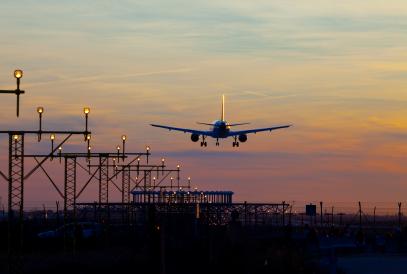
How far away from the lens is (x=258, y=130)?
399 feet

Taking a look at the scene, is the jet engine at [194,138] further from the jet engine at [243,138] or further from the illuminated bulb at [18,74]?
the illuminated bulb at [18,74]

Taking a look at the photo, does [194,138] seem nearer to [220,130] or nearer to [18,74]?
[220,130]

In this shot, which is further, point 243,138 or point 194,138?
point 243,138

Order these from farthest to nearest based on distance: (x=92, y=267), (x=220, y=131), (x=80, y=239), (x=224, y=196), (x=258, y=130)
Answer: (x=224, y=196) < (x=258, y=130) < (x=220, y=131) < (x=80, y=239) < (x=92, y=267)

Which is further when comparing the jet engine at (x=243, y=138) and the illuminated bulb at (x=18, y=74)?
the jet engine at (x=243, y=138)

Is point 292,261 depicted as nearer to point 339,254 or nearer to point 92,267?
point 92,267

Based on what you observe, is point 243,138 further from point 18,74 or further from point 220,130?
point 18,74

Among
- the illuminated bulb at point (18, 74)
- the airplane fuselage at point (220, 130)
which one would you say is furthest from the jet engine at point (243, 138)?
the illuminated bulb at point (18, 74)

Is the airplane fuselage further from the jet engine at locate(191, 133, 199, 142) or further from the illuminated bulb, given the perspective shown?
the illuminated bulb

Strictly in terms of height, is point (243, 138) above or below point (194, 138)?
above

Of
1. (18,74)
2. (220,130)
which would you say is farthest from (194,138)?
(18,74)

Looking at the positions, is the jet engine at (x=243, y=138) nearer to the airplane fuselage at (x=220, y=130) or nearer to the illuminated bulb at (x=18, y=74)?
the airplane fuselage at (x=220, y=130)

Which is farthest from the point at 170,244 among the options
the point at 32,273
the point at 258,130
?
the point at 258,130

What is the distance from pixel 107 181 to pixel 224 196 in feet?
209
